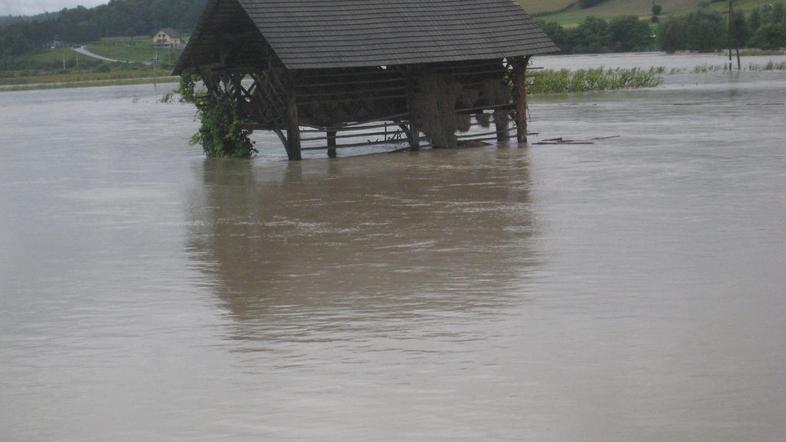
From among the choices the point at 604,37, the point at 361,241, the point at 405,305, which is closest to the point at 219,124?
the point at 361,241

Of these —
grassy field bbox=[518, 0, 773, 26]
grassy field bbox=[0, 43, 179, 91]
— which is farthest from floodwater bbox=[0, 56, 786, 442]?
grassy field bbox=[518, 0, 773, 26]

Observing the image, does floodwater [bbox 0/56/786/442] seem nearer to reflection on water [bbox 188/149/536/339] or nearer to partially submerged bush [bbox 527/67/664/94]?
reflection on water [bbox 188/149/536/339]

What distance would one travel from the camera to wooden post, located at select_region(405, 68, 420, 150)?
29.4 metres

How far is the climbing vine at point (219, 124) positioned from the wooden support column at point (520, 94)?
20.0 feet

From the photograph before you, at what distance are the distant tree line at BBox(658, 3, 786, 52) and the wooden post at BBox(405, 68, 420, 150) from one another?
79.3m

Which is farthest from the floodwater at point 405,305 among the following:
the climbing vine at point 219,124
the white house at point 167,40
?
the white house at point 167,40

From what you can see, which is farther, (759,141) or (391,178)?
(759,141)

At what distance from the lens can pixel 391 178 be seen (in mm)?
24031

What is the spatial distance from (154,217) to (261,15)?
8.67 m

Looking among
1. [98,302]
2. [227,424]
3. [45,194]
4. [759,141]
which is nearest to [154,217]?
[45,194]

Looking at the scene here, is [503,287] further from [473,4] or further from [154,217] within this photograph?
[473,4]

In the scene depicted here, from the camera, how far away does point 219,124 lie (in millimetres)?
29906

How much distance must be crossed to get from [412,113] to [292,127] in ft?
10.6

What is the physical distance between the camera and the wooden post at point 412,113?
2942cm
